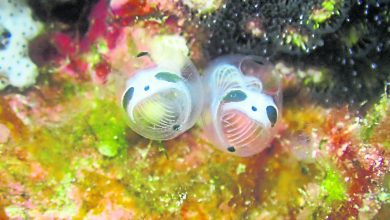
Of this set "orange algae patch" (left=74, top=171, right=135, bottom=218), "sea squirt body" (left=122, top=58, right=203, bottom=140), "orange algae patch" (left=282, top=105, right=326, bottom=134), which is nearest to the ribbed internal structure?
"sea squirt body" (left=122, top=58, right=203, bottom=140)

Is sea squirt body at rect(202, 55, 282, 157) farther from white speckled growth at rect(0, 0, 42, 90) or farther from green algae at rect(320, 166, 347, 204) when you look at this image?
white speckled growth at rect(0, 0, 42, 90)

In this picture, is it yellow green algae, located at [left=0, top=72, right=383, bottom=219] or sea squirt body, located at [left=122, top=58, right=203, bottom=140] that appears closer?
sea squirt body, located at [left=122, top=58, right=203, bottom=140]

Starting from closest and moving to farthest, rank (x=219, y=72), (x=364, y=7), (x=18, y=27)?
(x=364, y=7), (x=219, y=72), (x=18, y=27)

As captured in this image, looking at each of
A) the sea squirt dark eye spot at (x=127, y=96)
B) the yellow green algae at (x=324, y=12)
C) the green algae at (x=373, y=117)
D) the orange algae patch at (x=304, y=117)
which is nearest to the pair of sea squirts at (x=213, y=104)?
the sea squirt dark eye spot at (x=127, y=96)

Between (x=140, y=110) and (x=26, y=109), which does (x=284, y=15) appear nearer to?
(x=140, y=110)

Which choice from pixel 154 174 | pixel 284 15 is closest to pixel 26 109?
pixel 154 174

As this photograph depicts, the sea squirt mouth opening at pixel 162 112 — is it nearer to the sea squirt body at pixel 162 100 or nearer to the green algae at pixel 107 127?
the sea squirt body at pixel 162 100

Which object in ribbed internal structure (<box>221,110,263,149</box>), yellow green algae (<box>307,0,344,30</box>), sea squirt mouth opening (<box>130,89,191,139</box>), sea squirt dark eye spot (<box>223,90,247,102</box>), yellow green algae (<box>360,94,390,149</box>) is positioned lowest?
sea squirt mouth opening (<box>130,89,191,139</box>)
